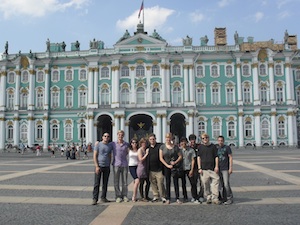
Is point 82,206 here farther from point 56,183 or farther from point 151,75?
point 151,75

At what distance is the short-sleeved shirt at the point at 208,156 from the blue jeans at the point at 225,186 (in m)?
0.43

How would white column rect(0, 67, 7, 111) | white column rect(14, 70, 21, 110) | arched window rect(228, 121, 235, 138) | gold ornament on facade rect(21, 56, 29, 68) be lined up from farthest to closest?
gold ornament on facade rect(21, 56, 29, 68) < white column rect(0, 67, 7, 111) < white column rect(14, 70, 21, 110) < arched window rect(228, 121, 235, 138)

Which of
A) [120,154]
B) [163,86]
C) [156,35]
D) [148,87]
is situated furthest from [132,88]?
[120,154]

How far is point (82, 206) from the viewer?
9094mm

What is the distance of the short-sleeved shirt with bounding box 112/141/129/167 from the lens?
9961 mm

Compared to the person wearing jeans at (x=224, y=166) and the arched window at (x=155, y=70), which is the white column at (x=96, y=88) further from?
the person wearing jeans at (x=224, y=166)

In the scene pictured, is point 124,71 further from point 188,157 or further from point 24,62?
point 188,157

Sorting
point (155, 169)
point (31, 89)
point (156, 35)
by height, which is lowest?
point (155, 169)

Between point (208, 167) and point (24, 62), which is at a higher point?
point (24, 62)

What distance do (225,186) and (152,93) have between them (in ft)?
132

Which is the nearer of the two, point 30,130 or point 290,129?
point 290,129

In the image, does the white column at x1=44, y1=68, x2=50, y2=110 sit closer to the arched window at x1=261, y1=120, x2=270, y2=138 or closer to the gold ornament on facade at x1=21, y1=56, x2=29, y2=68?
the gold ornament on facade at x1=21, y1=56, x2=29, y2=68

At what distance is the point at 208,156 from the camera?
31.4 ft

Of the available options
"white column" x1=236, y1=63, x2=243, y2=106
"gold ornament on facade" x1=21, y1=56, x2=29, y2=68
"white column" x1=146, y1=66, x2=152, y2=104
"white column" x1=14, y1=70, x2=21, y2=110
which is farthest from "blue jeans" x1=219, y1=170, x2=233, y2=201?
"gold ornament on facade" x1=21, y1=56, x2=29, y2=68
